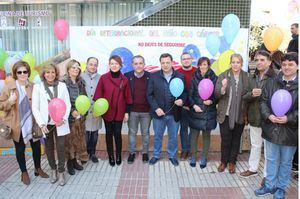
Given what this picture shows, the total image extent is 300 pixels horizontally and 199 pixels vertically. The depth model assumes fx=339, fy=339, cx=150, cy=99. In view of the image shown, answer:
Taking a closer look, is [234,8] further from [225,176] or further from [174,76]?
[225,176]

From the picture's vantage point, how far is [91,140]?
5.21 meters

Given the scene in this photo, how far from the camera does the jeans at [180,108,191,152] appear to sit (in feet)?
16.9

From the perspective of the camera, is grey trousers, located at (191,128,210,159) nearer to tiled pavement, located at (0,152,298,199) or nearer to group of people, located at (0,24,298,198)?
group of people, located at (0,24,298,198)

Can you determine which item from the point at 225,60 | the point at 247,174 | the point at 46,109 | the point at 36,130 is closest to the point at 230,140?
the point at 247,174

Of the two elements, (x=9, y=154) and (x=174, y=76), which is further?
(x=9, y=154)

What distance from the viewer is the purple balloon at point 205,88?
4492mm

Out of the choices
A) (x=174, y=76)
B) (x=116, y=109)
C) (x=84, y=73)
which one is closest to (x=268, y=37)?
(x=174, y=76)

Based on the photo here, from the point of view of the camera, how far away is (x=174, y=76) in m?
4.81

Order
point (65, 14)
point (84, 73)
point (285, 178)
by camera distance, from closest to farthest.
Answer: point (285, 178) → point (84, 73) → point (65, 14)

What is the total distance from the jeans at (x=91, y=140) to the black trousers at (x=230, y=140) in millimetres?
1898

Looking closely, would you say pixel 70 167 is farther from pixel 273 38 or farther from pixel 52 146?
pixel 273 38

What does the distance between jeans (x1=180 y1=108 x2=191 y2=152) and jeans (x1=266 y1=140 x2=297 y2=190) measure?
150 centimetres

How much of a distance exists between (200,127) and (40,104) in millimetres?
2188

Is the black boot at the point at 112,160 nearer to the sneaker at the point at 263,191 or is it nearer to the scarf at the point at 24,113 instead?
the scarf at the point at 24,113
